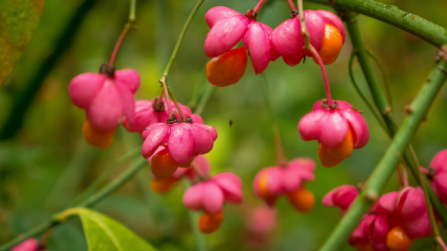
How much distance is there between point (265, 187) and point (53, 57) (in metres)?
0.90

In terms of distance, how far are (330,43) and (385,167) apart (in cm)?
22

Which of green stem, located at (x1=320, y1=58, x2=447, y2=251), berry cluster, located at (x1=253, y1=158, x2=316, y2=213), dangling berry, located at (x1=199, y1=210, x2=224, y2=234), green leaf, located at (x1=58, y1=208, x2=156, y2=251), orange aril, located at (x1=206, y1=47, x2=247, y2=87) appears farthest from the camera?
berry cluster, located at (x1=253, y1=158, x2=316, y2=213)

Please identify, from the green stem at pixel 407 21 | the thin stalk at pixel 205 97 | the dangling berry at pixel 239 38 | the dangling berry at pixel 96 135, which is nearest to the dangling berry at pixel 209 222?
the thin stalk at pixel 205 97

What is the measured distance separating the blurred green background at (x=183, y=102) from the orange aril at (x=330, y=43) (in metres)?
0.82

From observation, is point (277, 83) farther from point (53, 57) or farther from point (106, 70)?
point (106, 70)

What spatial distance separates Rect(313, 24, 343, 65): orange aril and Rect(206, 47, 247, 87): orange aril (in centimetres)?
13

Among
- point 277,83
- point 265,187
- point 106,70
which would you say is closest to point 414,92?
point 277,83

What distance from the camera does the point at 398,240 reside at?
2.43ft

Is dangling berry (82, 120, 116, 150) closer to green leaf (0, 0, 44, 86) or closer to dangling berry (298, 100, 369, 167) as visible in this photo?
green leaf (0, 0, 44, 86)

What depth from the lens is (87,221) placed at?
0.91m

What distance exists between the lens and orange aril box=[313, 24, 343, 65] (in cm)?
63

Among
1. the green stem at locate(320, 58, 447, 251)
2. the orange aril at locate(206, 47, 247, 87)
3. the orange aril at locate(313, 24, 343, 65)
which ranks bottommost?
the green stem at locate(320, 58, 447, 251)

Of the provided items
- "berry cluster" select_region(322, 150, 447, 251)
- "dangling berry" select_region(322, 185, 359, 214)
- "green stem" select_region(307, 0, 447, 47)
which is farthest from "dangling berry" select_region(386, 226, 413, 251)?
"green stem" select_region(307, 0, 447, 47)

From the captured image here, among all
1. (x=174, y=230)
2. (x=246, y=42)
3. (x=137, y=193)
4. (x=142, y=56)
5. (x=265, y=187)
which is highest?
(x=246, y=42)
